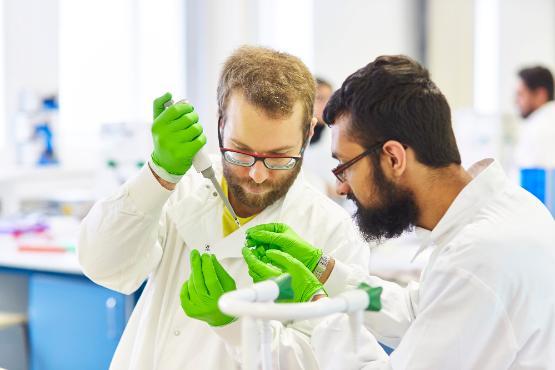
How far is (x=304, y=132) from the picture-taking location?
166 centimetres

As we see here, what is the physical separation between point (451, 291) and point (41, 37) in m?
3.57

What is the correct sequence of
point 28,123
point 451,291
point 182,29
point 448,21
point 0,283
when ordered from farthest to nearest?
point 448,21 → point 182,29 → point 28,123 → point 0,283 → point 451,291

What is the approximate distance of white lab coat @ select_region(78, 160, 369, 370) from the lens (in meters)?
1.54

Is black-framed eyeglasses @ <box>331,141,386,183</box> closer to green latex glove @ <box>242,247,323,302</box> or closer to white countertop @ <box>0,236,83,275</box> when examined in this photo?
green latex glove @ <box>242,247,323,302</box>

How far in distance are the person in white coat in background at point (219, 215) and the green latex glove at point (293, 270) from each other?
0.11 m

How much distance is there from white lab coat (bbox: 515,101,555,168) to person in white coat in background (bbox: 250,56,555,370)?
12.8 feet

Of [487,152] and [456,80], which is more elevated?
[456,80]

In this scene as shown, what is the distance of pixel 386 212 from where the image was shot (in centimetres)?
151

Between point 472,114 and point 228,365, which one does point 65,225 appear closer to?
point 228,365

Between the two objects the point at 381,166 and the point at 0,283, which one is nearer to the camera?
the point at 381,166

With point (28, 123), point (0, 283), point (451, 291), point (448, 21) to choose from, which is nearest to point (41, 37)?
point (28, 123)

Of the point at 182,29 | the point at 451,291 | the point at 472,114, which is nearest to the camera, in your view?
the point at 451,291

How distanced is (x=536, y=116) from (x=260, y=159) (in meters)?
4.34

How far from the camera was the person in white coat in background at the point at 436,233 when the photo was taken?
1.24 meters
